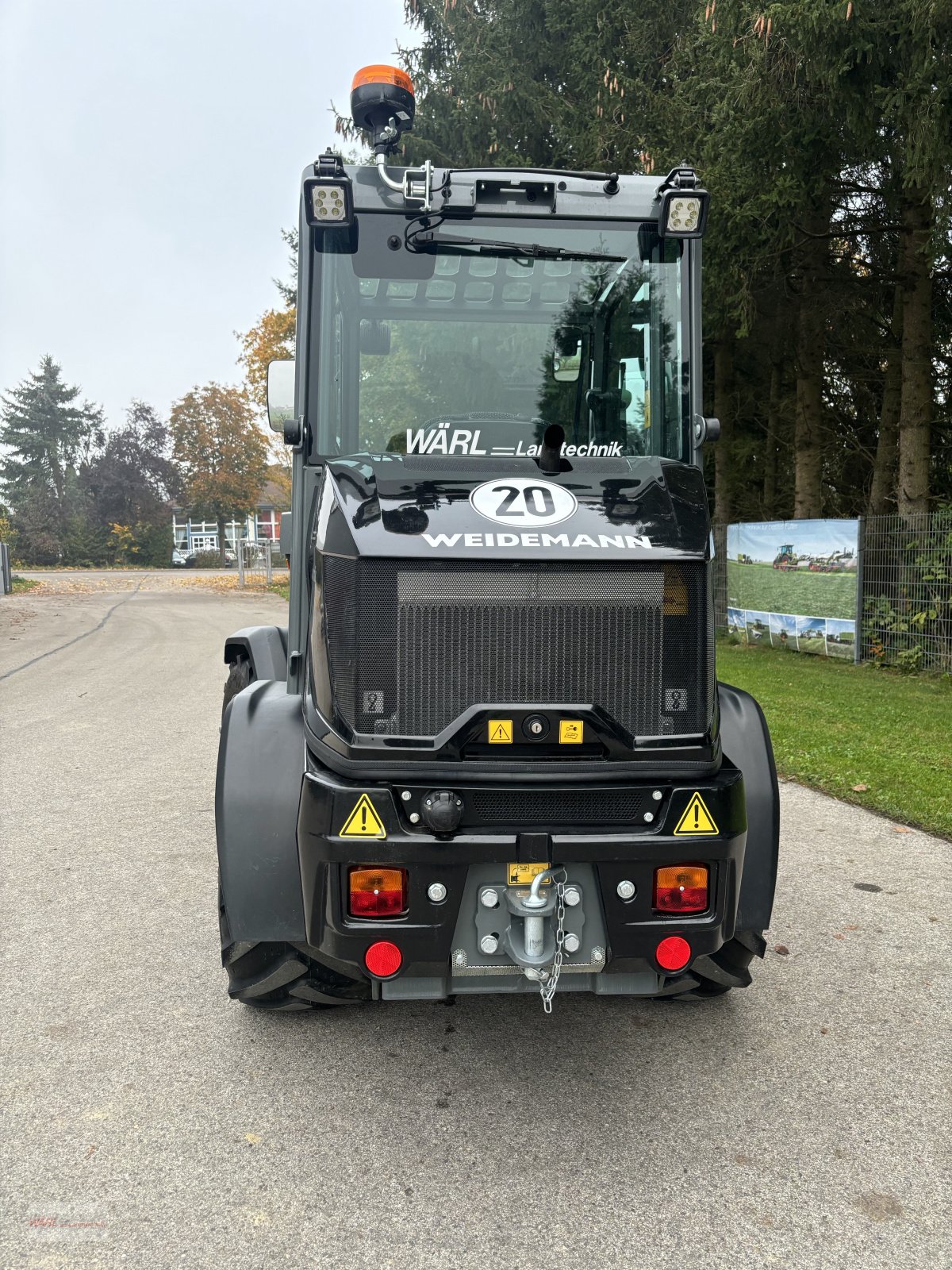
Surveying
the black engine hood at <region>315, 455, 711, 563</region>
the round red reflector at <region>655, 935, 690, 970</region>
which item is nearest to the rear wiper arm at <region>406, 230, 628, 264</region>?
the black engine hood at <region>315, 455, 711, 563</region>

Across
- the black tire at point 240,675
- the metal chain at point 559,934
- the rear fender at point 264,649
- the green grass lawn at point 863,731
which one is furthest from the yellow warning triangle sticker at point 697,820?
the green grass lawn at point 863,731

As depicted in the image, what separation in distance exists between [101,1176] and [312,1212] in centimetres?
60

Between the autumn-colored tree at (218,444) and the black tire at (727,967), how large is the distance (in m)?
43.0

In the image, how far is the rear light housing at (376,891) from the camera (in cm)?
278

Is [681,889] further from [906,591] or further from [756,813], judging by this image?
[906,591]

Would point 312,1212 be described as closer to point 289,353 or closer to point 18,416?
point 289,353

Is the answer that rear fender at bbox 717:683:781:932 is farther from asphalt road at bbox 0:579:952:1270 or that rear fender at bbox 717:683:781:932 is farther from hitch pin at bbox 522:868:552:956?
hitch pin at bbox 522:868:552:956

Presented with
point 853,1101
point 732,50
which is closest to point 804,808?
point 853,1101

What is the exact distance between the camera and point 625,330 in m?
3.69

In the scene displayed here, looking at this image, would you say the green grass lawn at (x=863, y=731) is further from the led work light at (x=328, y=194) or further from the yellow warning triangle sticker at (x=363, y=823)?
the led work light at (x=328, y=194)

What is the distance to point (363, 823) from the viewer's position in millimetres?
2777

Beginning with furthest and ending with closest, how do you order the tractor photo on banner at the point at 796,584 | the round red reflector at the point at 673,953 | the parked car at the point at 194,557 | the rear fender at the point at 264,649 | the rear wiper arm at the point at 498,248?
the parked car at the point at 194,557, the tractor photo on banner at the point at 796,584, the rear fender at the point at 264,649, the rear wiper arm at the point at 498,248, the round red reflector at the point at 673,953

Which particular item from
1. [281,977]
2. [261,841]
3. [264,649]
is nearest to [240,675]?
[264,649]

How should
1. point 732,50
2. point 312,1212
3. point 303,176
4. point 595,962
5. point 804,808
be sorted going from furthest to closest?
point 732,50 → point 804,808 → point 303,176 → point 595,962 → point 312,1212
